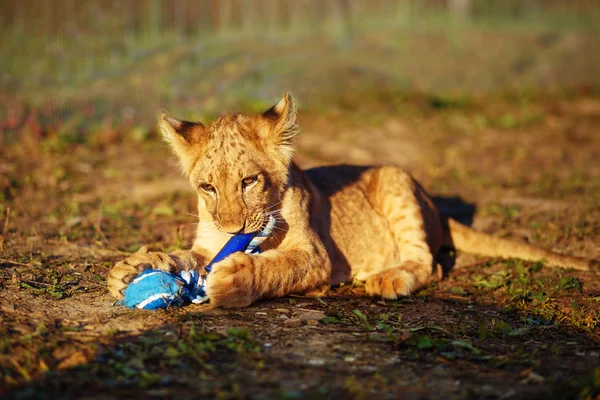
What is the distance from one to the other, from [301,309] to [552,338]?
163 cm

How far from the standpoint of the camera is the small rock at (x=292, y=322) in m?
4.26

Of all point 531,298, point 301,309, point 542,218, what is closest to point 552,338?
point 531,298

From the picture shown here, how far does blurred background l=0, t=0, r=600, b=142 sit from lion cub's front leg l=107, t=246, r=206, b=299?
17.3ft

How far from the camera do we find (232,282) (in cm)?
436

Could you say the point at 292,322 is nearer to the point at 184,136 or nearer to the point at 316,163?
the point at 184,136

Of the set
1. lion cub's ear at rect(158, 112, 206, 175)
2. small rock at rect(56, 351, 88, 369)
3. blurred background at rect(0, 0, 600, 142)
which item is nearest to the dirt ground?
small rock at rect(56, 351, 88, 369)

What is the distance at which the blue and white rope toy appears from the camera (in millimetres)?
4258

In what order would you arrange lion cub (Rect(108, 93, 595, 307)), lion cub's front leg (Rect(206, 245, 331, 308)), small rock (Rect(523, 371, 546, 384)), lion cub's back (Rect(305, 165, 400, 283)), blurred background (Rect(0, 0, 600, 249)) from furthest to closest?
blurred background (Rect(0, 0, 600, 249)) < lion cub's back (Rect(305, 165, 400, 283)) < lion cub (Rect(108, 93, 595, 307)) < lion cub's front leg (Rect(206, 245, 331, 308)) < small rock (Rect(523, 371, 546, 384))

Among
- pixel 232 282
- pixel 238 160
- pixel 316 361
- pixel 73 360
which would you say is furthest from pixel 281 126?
pixel 73 360

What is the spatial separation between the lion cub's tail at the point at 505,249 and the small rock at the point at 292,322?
8.09 feet

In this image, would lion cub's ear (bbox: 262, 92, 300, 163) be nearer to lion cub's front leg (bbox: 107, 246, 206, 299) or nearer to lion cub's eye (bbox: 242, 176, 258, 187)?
lion cub's eye (bbox: 242, 176, 258, 187)

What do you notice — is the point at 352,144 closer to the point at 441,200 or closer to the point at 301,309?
the point at 441,200

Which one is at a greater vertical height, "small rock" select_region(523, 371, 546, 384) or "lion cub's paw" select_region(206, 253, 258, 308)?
"lion cub's paw" select_region(206, 253, 258, 308)

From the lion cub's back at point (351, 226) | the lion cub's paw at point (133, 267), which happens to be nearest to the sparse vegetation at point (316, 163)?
the lion cub's paw at point (133, 267)
